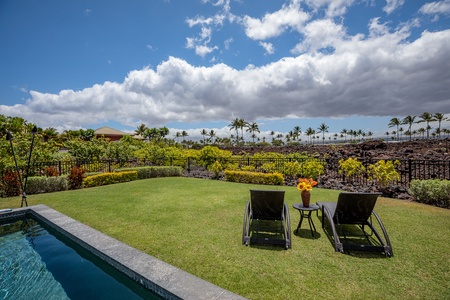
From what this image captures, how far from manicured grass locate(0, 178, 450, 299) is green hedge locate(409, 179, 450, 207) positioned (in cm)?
49

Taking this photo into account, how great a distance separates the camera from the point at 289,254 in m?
3.88

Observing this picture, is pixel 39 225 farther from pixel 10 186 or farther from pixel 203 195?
pixel 10 186

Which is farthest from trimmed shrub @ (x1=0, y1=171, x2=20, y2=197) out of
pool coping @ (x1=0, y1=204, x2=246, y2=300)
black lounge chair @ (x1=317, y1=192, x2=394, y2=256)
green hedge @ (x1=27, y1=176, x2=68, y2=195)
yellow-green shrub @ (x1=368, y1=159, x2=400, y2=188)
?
yellow-green shrub @ (x1=368, y1=159, x2=400, y2=188)

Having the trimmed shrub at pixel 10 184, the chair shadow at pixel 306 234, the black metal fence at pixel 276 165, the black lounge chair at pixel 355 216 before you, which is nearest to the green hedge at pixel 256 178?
the black metal fence at pixel 276 165

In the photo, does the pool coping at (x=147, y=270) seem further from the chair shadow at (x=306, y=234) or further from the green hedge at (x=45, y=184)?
the green hedge at (x=45, y=184)

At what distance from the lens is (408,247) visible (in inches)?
160

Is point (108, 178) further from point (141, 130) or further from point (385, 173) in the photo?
point (141, 130)

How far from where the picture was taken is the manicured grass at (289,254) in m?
2.93

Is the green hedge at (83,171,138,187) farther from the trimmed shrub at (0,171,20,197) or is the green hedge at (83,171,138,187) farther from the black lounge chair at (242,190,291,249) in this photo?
the black lounge chair at (242,190,291,249)

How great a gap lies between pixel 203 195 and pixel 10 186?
8.38 meters

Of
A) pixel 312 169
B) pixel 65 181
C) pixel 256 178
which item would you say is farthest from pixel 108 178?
pixel 312 169

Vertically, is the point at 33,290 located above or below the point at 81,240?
below

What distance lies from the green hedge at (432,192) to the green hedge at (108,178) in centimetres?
1341

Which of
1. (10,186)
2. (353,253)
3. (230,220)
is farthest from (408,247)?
(10,186)
